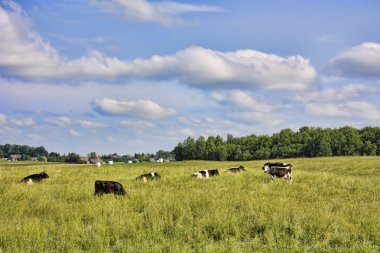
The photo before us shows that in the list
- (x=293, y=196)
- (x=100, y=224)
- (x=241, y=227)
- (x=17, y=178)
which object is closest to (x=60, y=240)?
(x=100, y=224)

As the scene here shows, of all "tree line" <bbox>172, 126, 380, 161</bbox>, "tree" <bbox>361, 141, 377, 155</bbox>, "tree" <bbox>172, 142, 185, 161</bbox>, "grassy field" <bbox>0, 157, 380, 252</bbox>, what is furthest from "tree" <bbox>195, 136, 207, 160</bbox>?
"grassy field" <bbox>0, 157, 380, 252</bbox>

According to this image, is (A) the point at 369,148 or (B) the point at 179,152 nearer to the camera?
(A) the point at 369,148

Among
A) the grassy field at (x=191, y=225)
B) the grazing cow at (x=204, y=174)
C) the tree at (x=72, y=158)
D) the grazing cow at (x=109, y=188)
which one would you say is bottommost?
the grassy field at (x=191, y=225)

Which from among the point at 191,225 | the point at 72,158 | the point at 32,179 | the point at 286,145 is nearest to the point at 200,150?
the point at 286,145

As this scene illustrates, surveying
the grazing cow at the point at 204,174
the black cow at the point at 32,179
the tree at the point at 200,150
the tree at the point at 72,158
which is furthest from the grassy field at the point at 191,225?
the tree at the point at 72,158

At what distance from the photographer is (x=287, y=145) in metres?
131

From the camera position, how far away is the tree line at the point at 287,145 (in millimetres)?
112438

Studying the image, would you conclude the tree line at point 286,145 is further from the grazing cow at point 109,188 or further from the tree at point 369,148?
the grazing cow at point 109,188

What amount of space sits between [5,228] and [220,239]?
18.0 ft

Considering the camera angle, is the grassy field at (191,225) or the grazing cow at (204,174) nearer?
the grassy field at (191,225)

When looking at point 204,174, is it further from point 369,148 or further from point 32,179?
point 369,148

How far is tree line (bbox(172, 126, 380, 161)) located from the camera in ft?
369

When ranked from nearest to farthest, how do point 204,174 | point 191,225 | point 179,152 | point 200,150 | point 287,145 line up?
point 191,225 < point 204,174 < point 287,145 < point 200,150 < point 179,152

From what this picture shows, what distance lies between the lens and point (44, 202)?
1423 centimetres
